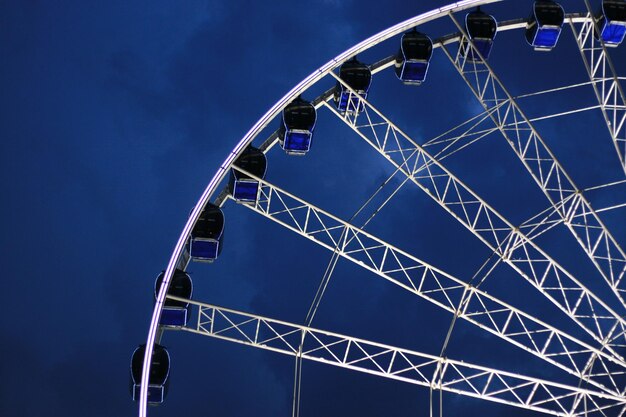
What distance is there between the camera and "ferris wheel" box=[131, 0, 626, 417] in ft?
67.3

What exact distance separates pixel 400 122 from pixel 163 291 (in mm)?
38876

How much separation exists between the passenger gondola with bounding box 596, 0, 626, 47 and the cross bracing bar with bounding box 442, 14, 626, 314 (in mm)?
2827

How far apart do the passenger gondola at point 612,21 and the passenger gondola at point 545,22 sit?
0.95 m

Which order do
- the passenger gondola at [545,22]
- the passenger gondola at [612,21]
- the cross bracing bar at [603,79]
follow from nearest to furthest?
the cross bracing bar at [603,79]
the passenger gondola at [612,21]
the passenger gondola at [545,22]

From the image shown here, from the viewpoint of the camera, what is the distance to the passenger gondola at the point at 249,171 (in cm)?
2100

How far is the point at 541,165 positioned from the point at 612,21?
20.4m

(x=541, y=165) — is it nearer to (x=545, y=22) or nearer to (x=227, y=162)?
(x=545, y=22)

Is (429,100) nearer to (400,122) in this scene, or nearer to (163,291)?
(400,122)

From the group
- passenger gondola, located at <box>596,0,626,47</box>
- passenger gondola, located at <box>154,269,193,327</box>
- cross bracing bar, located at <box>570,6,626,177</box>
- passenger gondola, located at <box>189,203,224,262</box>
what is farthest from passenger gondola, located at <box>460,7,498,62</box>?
passenger gondola, located at <box>154,269,193,327</box>

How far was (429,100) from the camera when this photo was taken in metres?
55.5

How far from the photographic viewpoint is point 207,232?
20859mm

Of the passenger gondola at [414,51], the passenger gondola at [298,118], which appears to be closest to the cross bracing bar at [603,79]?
the passenger gondola at [414,51]

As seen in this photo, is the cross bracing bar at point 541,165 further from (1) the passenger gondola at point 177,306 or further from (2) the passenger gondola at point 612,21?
(1) the passenger gondola at point 177,306

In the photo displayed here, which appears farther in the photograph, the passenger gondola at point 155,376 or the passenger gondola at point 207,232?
the passenger gondola at point 207,232
